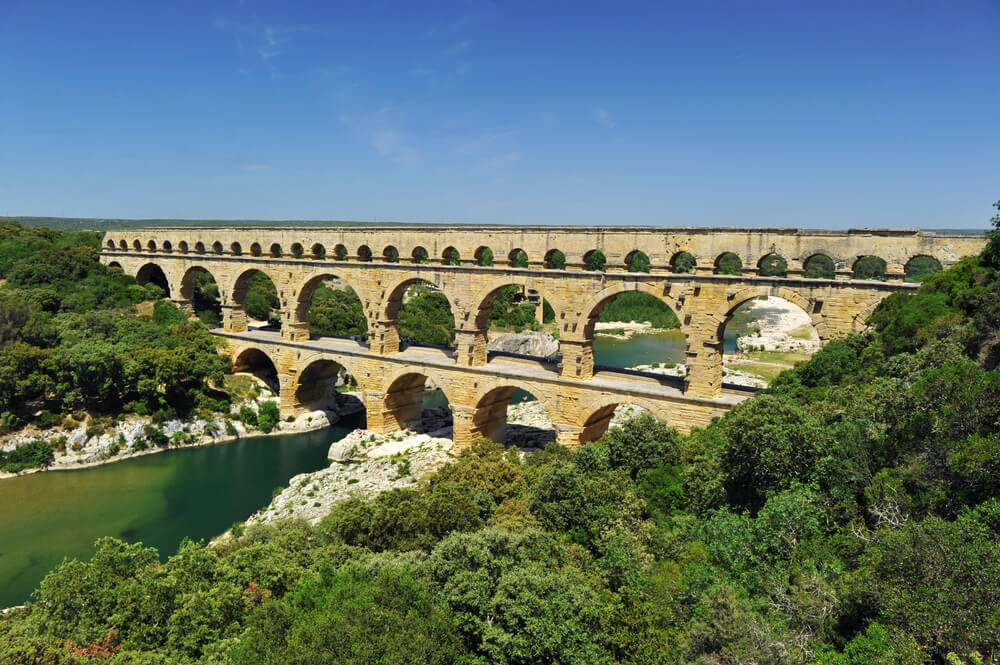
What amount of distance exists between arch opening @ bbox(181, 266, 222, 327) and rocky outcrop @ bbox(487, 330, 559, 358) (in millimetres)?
19656

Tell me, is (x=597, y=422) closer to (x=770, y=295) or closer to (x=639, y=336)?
(x=770, y=295)

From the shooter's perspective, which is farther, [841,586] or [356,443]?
[356,443]

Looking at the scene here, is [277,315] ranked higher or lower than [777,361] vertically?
higher

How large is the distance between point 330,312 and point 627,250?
27.8m

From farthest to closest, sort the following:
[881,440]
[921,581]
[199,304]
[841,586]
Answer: [199,304]
[881,440]
[841,586]
[921,581]

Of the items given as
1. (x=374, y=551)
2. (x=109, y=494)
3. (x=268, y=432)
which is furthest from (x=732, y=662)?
(x=268, y=432)

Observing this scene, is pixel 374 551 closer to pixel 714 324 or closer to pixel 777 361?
pixel 714 324

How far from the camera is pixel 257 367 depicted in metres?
35.0

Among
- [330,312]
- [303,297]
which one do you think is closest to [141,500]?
[303,297]

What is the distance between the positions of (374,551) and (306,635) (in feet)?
16.8

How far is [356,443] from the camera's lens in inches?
1067

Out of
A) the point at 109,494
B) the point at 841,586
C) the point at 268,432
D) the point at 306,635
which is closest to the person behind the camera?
the point at 841,586

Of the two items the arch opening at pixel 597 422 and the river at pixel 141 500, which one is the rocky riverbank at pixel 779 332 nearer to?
the arch opening at pixel 597 422

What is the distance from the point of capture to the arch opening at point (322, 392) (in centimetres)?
3144
